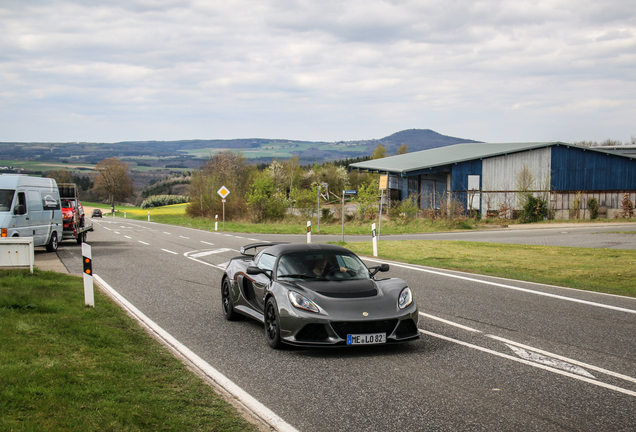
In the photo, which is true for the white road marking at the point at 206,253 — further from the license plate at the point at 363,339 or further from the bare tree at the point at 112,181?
the bare tree at the point at 112,181

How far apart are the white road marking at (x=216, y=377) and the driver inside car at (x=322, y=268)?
1.97m

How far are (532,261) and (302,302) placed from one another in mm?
11863

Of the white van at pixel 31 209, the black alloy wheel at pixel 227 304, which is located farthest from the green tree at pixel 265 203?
the black alloy wheel at pixel 227 304

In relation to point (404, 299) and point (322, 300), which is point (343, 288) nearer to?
point (322, 300)

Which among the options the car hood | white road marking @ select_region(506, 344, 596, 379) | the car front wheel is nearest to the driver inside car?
the car hood

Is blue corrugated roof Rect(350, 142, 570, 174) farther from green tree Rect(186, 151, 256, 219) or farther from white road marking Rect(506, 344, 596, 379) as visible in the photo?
white road marking Rect(506, 344, 596, 379)

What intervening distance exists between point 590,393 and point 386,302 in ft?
7.86

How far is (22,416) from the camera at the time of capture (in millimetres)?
4125

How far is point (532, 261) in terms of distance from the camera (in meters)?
16.5

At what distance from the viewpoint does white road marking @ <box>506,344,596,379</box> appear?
19.4 feet

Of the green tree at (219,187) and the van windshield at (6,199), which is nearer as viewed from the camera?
the van windshield at (6,199)

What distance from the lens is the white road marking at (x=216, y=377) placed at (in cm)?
455

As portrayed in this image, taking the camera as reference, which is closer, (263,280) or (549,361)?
(549,361)

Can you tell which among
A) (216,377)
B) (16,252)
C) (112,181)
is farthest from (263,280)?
(112,181)
